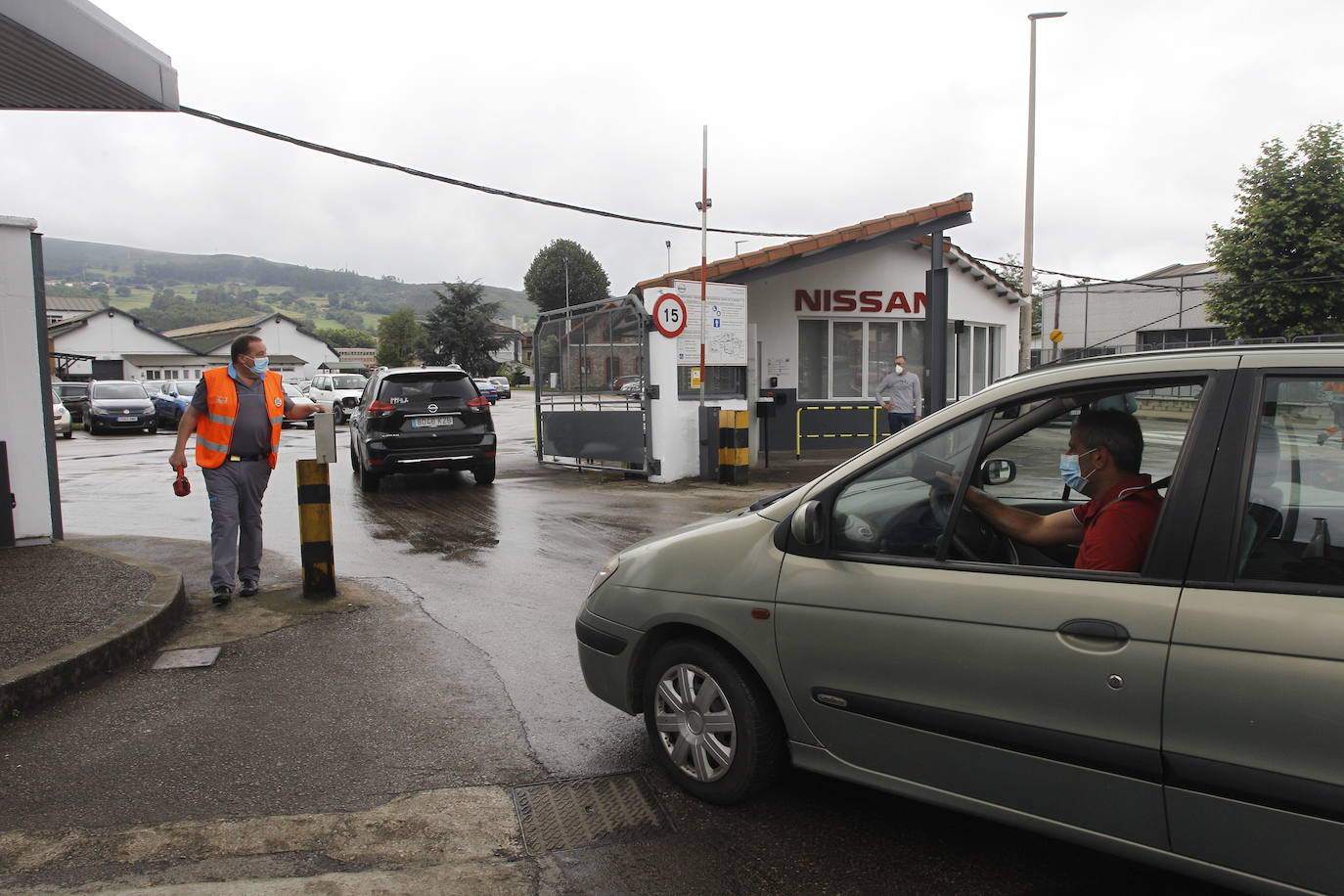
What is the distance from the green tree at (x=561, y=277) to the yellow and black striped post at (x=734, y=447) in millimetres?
80556

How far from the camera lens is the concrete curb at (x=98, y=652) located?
170 inches

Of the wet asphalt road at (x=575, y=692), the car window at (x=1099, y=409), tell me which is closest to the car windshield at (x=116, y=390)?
the wet asphalt road at (x=575, y=692)

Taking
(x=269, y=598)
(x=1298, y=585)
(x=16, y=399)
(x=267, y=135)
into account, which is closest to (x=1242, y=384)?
(x=1298, y=585)

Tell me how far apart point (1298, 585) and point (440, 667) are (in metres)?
4.11

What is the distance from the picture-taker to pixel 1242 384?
247 cm

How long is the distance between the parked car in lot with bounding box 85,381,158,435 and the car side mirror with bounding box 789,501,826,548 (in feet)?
90.7

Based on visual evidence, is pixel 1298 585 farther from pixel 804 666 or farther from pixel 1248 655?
pixel 804 666

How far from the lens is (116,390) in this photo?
2644 cm

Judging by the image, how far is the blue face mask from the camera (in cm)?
326

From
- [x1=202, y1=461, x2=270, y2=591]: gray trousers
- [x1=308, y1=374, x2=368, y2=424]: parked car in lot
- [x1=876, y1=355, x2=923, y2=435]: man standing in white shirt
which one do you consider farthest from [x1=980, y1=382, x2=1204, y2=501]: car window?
[x1=308, y1=374, x2=368, y2=424]: parked car in lot

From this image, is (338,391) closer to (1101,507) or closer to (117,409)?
(117,409)

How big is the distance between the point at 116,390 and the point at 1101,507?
1154 inches

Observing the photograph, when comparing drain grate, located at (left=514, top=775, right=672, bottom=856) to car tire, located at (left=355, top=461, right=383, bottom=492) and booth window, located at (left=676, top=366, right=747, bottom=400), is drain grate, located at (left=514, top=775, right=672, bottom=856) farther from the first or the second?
booth window, located at (left=676, top=366, right=747, bottom=400)

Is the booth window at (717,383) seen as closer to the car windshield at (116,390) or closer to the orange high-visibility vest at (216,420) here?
the orange high-visibility vest at (216,420)
